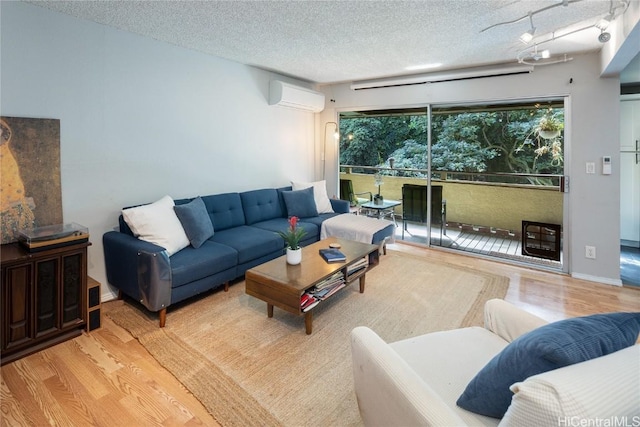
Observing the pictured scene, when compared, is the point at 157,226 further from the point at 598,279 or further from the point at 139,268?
the point at 598,279

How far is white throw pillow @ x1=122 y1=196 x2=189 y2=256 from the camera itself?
109 inches

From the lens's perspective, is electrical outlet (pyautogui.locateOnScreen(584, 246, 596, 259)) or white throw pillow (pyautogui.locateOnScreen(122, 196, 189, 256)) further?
electrical outlet (pyautogui.locateOnScreen(584, 246, 596, 259))

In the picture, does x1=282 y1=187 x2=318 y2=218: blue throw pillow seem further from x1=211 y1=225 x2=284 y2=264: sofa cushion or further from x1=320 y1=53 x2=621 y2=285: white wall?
x1=320 y1=53 x2=621 y2=285: white wall

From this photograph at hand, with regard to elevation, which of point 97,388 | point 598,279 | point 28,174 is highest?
point 28,174

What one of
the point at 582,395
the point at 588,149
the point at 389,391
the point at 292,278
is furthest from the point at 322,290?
the point at 588,149

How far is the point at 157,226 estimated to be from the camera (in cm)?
281

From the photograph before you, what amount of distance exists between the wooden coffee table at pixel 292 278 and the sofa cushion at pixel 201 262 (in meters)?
0.49

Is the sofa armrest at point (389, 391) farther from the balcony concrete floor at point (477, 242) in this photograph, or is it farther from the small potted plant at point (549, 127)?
the small potted plant at point (549, 127)

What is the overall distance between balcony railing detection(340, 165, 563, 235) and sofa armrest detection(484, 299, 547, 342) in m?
3.01

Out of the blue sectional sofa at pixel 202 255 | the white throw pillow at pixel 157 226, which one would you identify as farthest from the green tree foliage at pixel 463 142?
the white throw pillow at pixel 157 226

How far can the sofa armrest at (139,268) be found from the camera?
2488 mm

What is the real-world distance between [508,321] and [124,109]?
348 centimetres

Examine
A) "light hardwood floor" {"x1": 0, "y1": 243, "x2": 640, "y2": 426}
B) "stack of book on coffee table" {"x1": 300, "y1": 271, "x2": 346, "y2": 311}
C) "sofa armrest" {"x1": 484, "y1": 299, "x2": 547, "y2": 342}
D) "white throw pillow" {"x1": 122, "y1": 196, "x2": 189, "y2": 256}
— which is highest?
"white throw pillow" {"x1": 122, "y1": 196, "x2": 189, "y2": 256}

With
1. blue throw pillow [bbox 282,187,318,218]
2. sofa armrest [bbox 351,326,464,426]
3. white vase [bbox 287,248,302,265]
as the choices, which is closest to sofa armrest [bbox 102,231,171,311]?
white vase [bbox 287,248,302,265]
